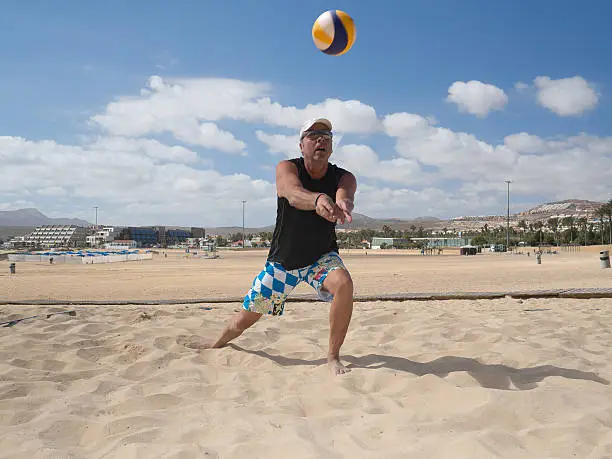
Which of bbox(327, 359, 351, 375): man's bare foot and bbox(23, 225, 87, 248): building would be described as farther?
bbox(23, 225, 87, 248): building

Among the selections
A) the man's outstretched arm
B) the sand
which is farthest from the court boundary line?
the man's outstretched arm

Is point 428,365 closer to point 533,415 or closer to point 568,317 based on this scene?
point 533,415

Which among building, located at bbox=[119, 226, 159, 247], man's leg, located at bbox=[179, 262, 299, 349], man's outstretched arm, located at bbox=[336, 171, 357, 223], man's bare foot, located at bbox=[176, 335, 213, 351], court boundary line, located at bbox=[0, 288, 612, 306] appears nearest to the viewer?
man's outstretched arm, located at bbox=[336, 171, 357, 223]

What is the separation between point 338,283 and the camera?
3742 millimetres

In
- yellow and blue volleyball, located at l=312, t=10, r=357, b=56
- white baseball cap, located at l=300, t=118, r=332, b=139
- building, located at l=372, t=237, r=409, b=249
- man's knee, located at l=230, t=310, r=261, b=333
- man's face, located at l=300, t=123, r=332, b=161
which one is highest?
yellow and blue volleyball, located at l=312, t=10, r=357, b=56

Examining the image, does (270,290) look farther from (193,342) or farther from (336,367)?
(193,342)

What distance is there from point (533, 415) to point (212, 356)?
260cm

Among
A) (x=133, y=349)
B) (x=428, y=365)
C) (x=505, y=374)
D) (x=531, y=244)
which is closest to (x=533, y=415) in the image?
(x=505, y=374)

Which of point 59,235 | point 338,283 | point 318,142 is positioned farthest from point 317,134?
point 59,235

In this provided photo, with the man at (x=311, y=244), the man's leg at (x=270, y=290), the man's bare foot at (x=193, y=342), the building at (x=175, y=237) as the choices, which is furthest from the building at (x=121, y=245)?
the man at (x=311, y=244)

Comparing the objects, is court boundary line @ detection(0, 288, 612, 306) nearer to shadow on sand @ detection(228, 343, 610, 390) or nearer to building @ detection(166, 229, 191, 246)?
shadow on sand @ detection(228, 343, 610, 390)

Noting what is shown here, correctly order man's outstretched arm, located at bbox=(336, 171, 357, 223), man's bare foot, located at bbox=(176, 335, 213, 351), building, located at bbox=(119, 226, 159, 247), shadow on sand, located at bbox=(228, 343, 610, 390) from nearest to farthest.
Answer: man's outstretched arm, located at bbox=(336, 171, 357, 223) < shadow on sand, located at bbox=(228, 343, 610, 390) < man's bare foot, located at bbox=(176, 335, 213, 351) < building, located at bbox=(119, 226, 159, 247)

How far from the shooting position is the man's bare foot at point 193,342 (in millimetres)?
4555

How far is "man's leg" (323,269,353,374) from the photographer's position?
3.74m
